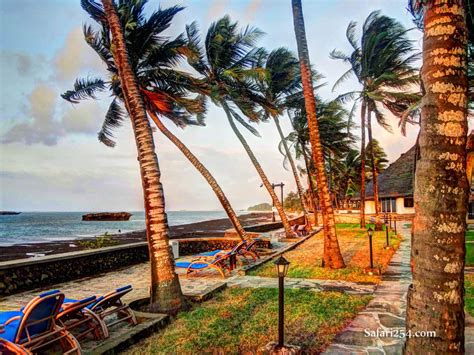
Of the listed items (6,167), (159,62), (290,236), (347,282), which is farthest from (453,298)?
(6,167)

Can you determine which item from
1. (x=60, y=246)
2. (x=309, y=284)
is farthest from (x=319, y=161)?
(x=60, y=246)

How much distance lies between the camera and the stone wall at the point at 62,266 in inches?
276

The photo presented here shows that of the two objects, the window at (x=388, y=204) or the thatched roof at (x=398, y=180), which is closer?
the thatched roof at (x=398, y=180)

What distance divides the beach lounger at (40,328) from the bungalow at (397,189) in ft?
101

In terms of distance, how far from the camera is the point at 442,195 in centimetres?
237

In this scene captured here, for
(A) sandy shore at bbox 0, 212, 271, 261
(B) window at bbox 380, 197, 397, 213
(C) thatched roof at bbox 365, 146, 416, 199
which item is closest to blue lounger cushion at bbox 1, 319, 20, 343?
(A) sandy shore at bbox 0, 212, 271, 261

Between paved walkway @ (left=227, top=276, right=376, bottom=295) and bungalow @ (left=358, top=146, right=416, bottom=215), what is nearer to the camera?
paved walkway @ (left=227, top=276, right=376, bottom=295)

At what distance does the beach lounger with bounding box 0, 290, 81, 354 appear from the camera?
10.5 ft

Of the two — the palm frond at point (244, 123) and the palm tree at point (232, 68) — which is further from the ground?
the palm tree at point (232, 68)

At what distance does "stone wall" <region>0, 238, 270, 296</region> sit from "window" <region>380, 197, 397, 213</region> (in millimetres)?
28061

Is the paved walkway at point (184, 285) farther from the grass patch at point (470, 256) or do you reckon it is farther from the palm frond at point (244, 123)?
the palm frond at point (244, 123)

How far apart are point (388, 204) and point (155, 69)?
29428 millimetres

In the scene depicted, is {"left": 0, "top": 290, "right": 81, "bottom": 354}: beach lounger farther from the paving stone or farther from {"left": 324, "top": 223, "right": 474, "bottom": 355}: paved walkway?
the paving stone

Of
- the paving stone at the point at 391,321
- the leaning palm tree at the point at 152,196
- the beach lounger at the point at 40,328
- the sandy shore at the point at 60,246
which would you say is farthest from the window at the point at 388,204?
the beach lounger at the point at 40,328
